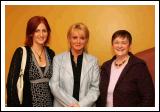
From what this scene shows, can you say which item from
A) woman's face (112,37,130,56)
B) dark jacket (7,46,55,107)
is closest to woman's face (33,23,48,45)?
dark jacket (7,46,55,107)

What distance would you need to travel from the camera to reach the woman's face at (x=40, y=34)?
2.22 meters

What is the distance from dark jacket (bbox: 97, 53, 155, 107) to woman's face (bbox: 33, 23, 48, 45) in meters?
0.77

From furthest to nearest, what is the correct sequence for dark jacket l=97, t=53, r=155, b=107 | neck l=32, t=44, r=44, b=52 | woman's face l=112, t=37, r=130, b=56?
neck l=32, t=44, r=44, b=52, woman's face l=112, t=37, r=130, b=56, dark jacket l=97, t=53, r=155, b=107

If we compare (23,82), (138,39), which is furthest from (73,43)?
(138,39)

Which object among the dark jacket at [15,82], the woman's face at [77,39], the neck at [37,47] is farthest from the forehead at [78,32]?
the dark jacket at [15,82]

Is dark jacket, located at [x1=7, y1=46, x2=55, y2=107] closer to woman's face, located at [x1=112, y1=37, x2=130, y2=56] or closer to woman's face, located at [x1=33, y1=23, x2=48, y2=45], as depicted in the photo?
woman's face, located at [x1=33, y1=23, x2=48, y2=45]

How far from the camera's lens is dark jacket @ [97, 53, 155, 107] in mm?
2072

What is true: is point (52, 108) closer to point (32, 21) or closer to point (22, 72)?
point (22, 72)

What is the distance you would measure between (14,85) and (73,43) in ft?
2.07

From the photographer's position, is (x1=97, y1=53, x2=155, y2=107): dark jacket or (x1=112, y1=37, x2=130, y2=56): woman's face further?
(x1=112, y1=37, x2=130, y2=56): woman's face

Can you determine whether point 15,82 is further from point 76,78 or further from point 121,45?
point 121,45

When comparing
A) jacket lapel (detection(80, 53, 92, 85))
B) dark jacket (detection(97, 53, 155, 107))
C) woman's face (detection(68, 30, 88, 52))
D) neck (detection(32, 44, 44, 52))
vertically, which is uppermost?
woman's face (detection(68, 30, 88, 52))

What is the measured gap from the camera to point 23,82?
2172 millimetres

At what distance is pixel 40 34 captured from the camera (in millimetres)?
2225
